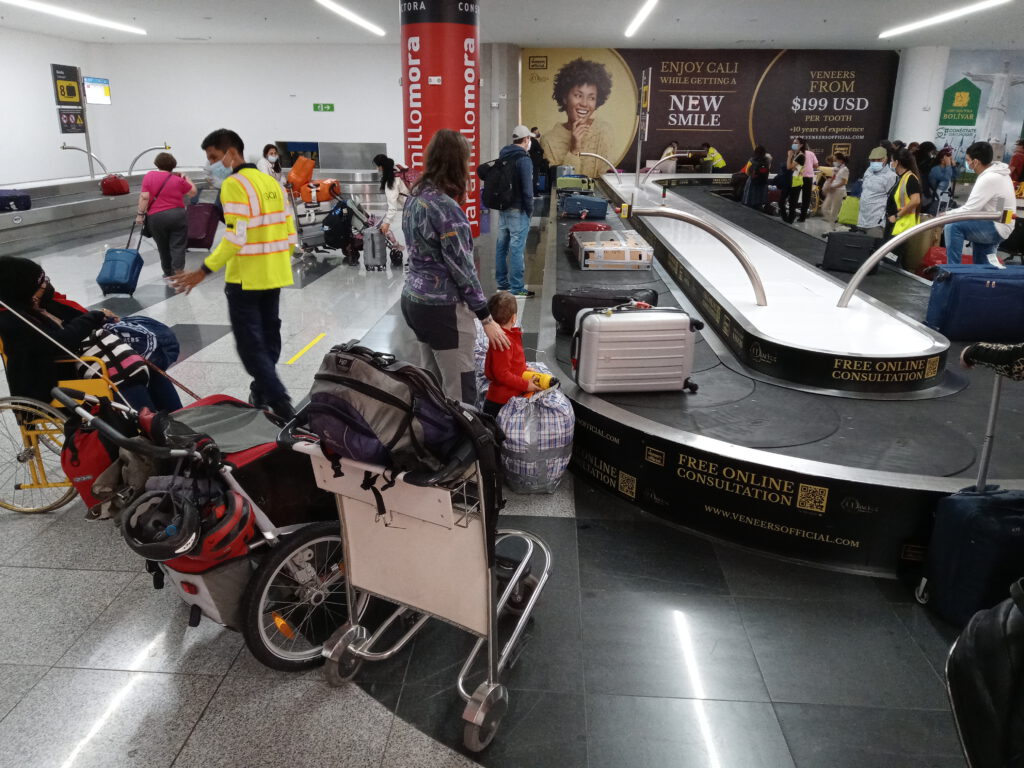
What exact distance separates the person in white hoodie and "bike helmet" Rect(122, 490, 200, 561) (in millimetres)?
6583

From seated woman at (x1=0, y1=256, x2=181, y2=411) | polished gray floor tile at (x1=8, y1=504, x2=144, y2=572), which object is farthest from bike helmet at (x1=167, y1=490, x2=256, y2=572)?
seated woman at (x1=0, y1=256, x2=181, y2=411)

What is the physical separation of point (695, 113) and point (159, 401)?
2367 cm

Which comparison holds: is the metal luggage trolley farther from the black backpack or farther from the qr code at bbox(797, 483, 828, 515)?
the black backpack

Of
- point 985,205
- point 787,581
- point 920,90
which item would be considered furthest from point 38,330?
point 920,90

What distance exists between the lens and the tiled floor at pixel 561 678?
2408mm

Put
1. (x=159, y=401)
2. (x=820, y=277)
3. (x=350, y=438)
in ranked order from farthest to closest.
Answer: (x=820, y=277) < (x=159, y=401) < (x=350, y=438)

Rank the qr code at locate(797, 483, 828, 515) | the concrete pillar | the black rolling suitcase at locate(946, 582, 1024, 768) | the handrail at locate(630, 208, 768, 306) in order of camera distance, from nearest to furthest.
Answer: the black rolling suitcase at locate(946, 582, 1024, 768) → the qr code at locate(797, 483, 828, 515) → the handrail at locate(630, 208, 768, 306) → the concrete pillar

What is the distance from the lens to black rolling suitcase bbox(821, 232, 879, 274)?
855cm

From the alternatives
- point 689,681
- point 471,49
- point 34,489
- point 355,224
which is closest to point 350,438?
point 689,681

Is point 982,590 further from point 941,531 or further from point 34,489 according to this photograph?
point 34,489

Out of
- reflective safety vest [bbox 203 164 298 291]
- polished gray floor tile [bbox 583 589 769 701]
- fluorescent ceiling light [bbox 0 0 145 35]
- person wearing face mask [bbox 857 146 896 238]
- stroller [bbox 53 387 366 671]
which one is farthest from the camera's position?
fluorescent ceiling light [bbox 0 0 145 35]

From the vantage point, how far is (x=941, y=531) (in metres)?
3.07

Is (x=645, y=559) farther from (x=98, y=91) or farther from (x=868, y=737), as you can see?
(x=98, y=91)

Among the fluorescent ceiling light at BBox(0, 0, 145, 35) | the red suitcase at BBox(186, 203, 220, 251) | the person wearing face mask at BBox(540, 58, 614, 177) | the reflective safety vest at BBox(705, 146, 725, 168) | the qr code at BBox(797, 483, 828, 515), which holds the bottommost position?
the qr code at BBox(797, 483, 828, 515)
